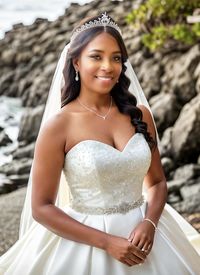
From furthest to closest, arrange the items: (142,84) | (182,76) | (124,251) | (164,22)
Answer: (164,22) → (142,84) → (182,76) → (124,251)

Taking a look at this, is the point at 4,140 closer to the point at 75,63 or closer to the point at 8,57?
the point at 8,57

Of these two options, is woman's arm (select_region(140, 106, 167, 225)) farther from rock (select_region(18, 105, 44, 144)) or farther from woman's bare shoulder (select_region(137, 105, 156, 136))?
rock (select_region(18, 105, 44, 144))

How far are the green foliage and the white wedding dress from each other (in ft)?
23.8

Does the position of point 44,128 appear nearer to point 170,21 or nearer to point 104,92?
point 104,92

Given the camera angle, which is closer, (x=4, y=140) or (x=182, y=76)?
(x=182, y=76)

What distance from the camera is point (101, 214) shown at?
2.20 m

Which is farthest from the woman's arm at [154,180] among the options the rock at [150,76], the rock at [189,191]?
the rock at [150,76]

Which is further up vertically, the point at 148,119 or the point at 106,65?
the point at 106,65

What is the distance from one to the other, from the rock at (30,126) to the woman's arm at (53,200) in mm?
8321

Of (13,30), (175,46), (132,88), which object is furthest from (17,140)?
(132,88)

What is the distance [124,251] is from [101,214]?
0.19m

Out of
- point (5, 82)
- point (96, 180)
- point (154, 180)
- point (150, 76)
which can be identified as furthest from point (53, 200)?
point (5, 82)

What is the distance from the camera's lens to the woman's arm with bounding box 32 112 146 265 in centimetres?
209

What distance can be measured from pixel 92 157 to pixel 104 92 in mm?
243
